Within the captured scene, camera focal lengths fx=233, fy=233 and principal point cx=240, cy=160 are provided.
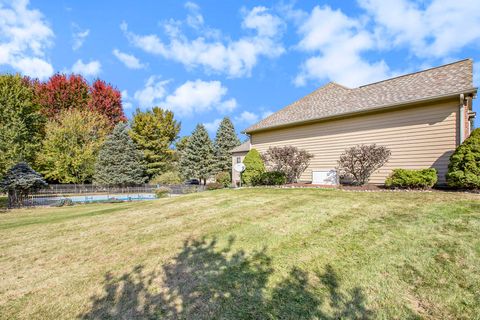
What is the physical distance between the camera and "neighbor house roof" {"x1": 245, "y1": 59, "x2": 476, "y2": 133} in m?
9.21

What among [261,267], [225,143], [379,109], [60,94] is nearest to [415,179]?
[379,109]

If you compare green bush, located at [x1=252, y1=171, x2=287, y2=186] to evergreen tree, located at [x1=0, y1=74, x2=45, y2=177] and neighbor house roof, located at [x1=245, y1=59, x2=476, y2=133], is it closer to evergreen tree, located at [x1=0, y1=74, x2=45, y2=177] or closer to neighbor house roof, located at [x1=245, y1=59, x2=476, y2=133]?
neighbor house roof, located at [x1=245, y1=59, x2=476, y2=133]

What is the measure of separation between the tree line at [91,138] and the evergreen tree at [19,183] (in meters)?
2.51

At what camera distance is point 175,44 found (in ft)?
47.3

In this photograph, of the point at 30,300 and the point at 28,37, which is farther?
the point at 28,37

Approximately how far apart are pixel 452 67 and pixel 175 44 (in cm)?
1441

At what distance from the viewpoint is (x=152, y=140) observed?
31.2 m

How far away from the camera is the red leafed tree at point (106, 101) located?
3138 cm

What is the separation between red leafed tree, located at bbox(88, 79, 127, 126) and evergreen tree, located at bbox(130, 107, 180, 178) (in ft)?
13.0

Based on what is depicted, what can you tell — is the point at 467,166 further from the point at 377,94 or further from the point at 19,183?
the point at 19,183

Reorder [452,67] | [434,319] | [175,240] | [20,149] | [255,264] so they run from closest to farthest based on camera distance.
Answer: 1. [434,319]
2. [255,264]
3. [175,240]
4. [452,67]
5. [20,149]

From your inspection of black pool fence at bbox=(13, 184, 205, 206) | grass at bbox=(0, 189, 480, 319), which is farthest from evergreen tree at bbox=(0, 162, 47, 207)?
grass at bbox=(0, 189, 480, 319)

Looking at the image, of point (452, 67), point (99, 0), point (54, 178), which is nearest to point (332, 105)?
point (452, 67)

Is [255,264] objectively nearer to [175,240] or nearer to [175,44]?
[175,240]
